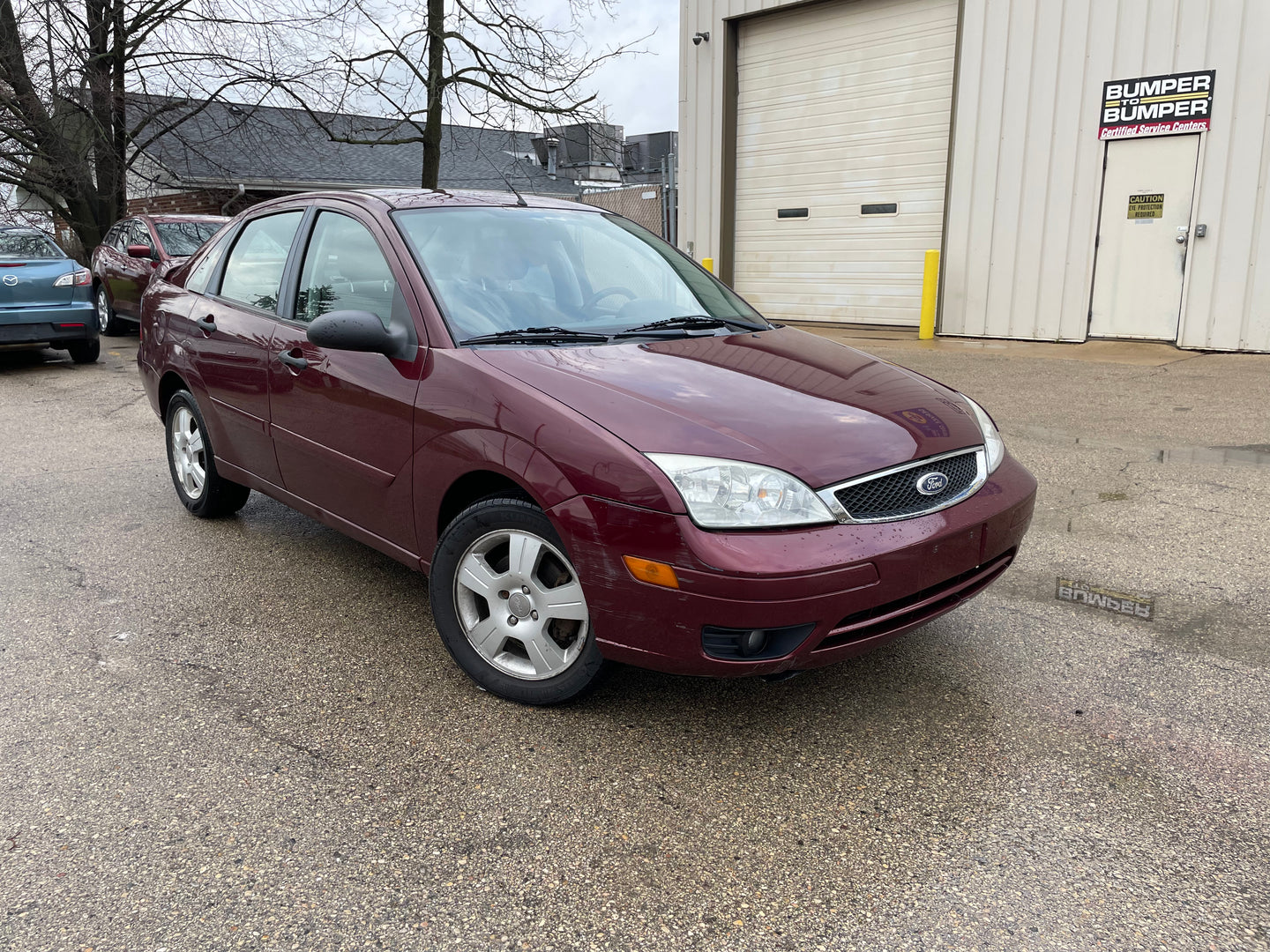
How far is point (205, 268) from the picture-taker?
483cm

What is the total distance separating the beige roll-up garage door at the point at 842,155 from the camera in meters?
12.7

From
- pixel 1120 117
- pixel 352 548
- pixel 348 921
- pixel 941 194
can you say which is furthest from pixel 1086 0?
pixel 348 921

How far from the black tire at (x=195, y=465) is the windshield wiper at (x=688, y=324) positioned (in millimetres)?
2404

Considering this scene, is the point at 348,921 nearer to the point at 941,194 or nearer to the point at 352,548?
the point at 352,548

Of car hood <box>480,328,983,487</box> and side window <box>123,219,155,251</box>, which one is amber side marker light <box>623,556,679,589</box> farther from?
side window <box>123,219,155,251</box>

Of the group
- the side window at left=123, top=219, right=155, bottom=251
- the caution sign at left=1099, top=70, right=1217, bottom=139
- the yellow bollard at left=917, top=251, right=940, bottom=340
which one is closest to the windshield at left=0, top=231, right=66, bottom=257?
the side window at left=123, top=219, right=155, bottom=251

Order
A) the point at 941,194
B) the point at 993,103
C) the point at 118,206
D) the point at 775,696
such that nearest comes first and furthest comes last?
the point at 775,696
the point at 993,103
the point at 941,194
the point at 118,206

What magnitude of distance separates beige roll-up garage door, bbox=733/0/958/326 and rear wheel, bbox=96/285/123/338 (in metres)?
9.33

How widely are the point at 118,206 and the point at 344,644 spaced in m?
18.5

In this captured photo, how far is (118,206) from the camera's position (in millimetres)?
18703

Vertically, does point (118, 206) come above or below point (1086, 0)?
below

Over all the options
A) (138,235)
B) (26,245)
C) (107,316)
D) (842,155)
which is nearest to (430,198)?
(26,245)

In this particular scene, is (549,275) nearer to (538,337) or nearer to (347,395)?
(538,337)

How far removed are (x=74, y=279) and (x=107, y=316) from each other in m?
3.80
